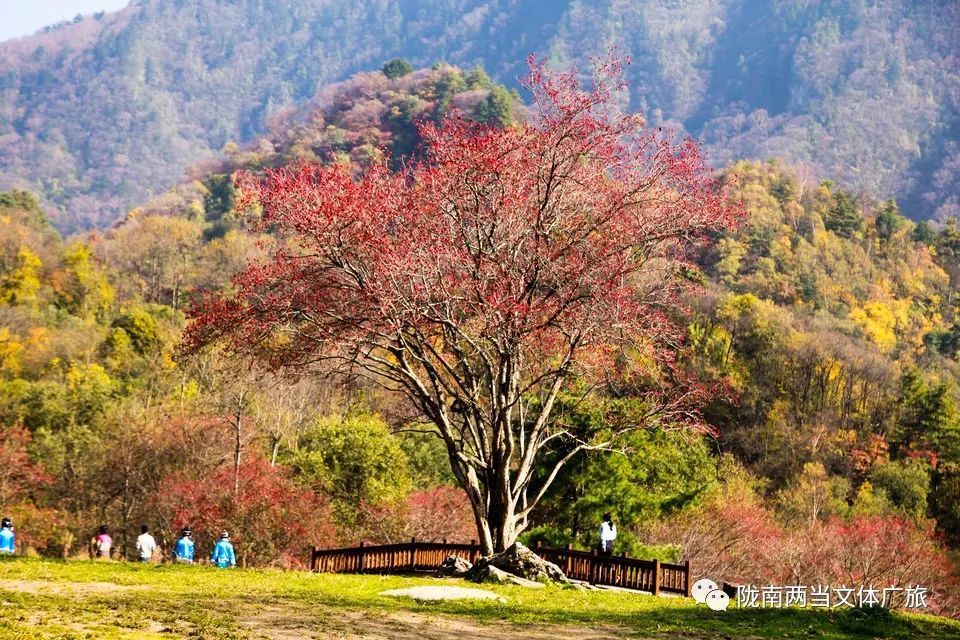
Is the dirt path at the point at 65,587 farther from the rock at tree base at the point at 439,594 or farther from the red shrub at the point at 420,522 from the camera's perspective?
the red shrub at the point at 420,522

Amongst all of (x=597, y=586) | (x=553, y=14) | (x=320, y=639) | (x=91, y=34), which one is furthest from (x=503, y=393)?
(x=91, y=34)

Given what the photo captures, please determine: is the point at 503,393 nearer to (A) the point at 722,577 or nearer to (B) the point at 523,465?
(B) the point at 523,465

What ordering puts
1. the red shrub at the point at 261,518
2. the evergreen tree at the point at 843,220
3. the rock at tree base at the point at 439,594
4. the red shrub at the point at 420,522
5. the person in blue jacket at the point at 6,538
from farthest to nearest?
the evergreen tree at the point at 843,220 < the red shrub at the point at 420,522 < the red shrub at the point at 261,518 < the person in blue jacket at the point at 6,538 < the rock at tree base at the point at 439,594

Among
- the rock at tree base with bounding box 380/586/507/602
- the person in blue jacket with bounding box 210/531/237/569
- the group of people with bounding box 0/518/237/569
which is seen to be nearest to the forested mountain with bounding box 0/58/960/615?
the person in blue jacket with bounding box 210/531/237/569

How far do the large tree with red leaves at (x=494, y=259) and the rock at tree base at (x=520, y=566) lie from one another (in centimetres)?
106

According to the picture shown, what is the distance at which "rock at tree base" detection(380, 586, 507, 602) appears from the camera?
12812 mm

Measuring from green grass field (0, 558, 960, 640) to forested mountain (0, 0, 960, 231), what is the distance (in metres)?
105

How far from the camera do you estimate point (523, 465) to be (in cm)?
1719

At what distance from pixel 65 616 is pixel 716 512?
2531 cm

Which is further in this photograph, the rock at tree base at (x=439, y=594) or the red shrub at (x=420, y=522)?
the red shrub at (x=420, y=522)

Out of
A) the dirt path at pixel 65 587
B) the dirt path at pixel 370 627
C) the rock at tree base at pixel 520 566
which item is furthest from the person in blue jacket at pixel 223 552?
the dirt path at pixel 370 627

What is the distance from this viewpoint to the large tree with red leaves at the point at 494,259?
15594mm

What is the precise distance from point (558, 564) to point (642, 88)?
142822 mm

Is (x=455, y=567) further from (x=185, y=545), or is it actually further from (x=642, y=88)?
(x=642, y=88)
